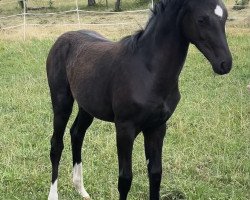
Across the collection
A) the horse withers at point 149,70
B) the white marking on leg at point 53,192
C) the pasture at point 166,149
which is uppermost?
the horse withers at point 149,70

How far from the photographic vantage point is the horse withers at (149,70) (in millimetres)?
2943

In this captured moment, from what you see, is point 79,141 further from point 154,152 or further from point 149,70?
point 149,70

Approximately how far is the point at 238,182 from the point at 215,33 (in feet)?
7.15

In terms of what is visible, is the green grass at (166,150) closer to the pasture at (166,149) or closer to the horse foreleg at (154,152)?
the pasture at (166,149)

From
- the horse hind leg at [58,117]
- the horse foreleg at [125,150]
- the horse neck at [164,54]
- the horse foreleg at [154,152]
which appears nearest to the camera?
the horse neck at [164,54]

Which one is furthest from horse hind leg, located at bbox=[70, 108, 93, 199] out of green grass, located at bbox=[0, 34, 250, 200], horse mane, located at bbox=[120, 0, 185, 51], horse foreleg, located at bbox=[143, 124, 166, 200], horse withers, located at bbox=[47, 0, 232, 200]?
horse mane, located at bbox=[120, 0, 185, 51]

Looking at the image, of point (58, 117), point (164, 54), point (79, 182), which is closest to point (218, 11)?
point (164, 54)

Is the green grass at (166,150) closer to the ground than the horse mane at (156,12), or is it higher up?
closer to the ground

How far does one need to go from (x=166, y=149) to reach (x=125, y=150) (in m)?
2.16

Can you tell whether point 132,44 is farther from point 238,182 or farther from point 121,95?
point 238,182

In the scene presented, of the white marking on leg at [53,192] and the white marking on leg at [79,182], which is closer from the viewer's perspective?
the white marking on leg at [53,192]

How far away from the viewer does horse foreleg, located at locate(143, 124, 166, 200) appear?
12.0 ft

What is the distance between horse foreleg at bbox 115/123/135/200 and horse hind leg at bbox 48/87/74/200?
3.23 feet

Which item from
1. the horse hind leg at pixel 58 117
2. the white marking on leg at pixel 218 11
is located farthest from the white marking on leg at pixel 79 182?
the white marking on leg at pixel 218 11
